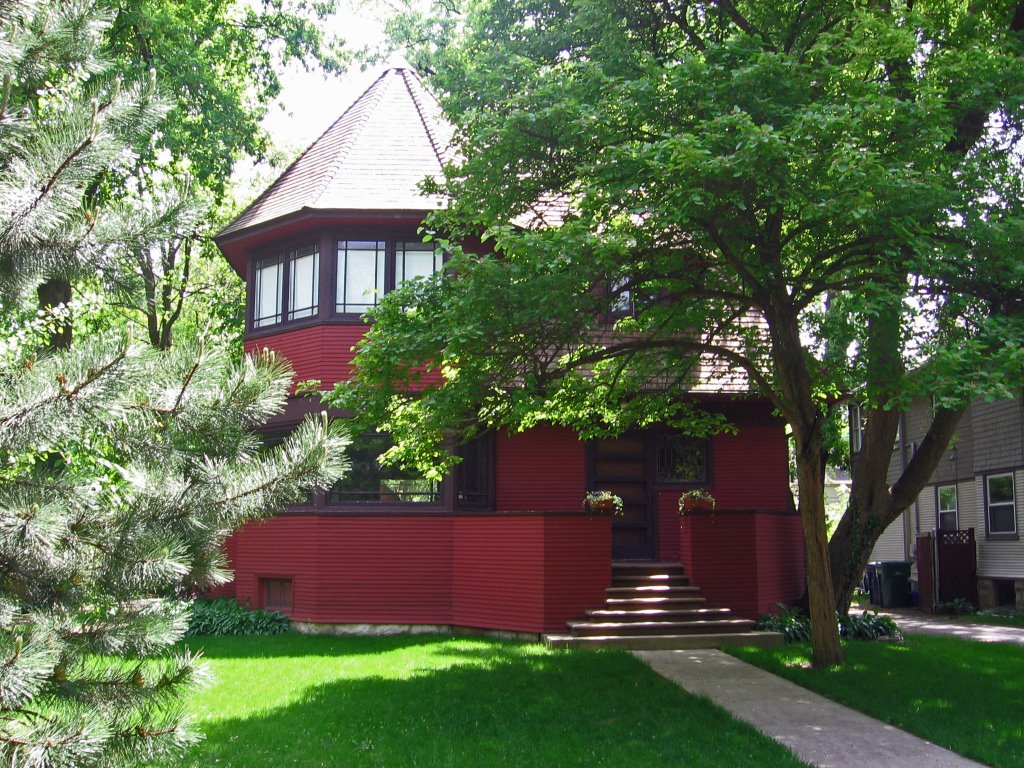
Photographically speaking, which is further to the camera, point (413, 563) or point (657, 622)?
point (413, 563)

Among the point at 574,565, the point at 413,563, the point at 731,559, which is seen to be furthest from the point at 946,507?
the point at 413,563

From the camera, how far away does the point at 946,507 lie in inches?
984

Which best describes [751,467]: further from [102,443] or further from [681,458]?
[102,443]

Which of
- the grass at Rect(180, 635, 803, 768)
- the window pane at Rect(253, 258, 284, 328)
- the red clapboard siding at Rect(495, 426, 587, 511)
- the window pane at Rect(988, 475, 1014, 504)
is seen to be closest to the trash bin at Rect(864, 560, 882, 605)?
the window pane at Rect(988, 475, 1014, 504)

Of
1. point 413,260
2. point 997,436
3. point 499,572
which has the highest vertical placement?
point 413,260

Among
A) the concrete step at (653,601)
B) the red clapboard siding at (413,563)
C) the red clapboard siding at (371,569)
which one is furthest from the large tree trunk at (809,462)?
the red clapboard siding at (371,569)

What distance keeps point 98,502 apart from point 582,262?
661cm

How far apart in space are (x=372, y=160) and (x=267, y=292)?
2.82m

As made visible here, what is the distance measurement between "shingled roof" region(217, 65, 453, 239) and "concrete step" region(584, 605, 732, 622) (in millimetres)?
6392

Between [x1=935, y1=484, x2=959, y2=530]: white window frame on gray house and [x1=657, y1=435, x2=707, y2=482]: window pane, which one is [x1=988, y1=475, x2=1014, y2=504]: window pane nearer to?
[x1=935, y1=484, x2=959, y2=530]: white window frame on gray house

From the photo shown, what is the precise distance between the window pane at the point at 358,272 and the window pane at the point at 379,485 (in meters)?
2.15

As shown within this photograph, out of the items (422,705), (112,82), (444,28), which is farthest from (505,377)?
(444,28)

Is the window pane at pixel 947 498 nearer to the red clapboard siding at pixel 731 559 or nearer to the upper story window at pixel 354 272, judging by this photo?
the red clapboard siding at pixel 731 559

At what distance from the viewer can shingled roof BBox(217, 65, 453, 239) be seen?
51.3ft
